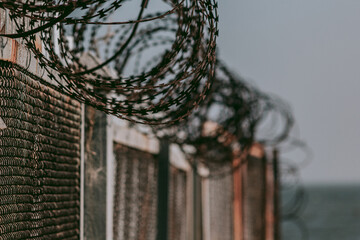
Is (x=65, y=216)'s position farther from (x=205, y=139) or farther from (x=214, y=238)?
(x=214, y=238)

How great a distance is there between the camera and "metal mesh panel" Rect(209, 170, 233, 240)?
8211 millimetres

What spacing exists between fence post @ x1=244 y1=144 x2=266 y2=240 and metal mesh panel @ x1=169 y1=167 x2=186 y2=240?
2.42 meters

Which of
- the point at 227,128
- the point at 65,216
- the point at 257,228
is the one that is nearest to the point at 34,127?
the point at 65,216

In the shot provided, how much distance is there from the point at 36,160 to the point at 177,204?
4.01 metres

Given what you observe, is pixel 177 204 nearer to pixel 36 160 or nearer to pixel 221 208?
pixel 221 208

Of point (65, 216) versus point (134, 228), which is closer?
point (65, 216)

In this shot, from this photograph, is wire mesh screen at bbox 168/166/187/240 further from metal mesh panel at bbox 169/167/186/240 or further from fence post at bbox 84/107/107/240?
fence post at bbox 84/107/107/240

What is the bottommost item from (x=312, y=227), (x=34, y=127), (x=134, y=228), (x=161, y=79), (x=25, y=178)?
(x=312, y=227)

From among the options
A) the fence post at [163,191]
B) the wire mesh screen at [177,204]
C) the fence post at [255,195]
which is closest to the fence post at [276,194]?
the fence post at [255,195]

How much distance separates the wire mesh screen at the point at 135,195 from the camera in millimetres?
4301

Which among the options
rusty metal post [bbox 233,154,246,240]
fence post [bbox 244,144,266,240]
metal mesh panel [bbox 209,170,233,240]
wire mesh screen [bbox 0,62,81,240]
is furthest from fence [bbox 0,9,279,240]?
fence post [bbox 244,144,266,240]

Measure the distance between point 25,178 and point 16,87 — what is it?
37cm

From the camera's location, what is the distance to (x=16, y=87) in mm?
2426

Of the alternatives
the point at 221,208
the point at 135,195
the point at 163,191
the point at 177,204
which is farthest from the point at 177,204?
the point at 221,208
